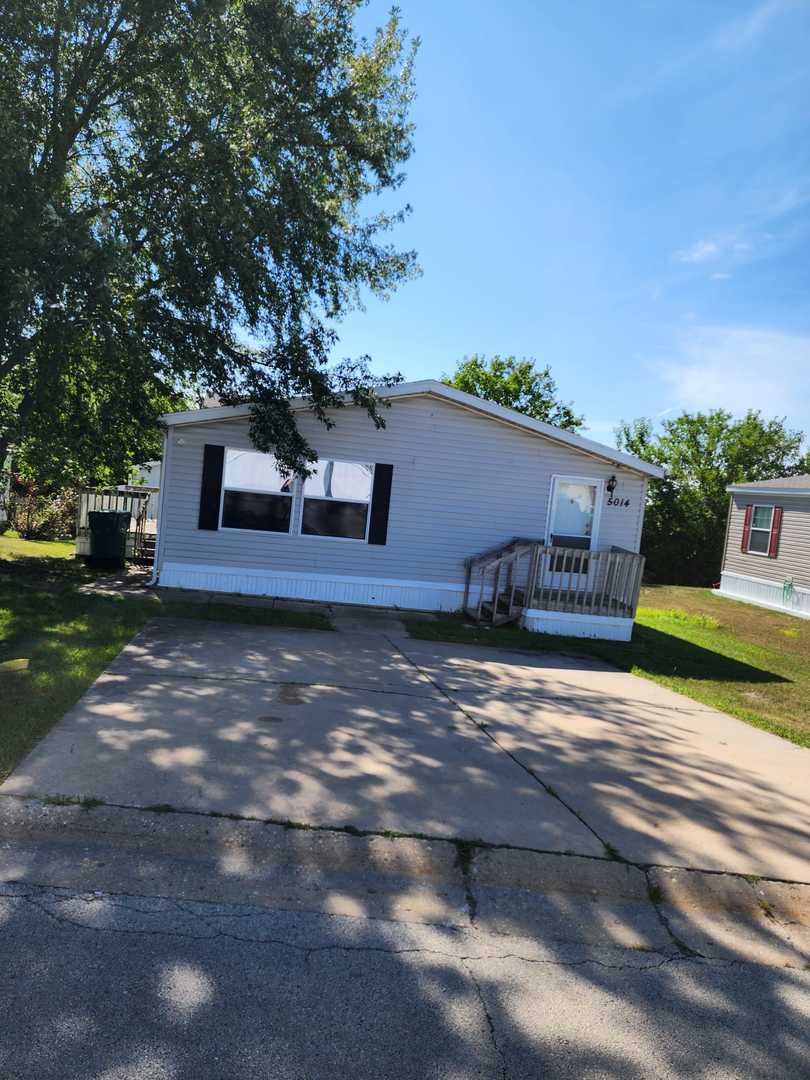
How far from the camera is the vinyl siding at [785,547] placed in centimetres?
1920

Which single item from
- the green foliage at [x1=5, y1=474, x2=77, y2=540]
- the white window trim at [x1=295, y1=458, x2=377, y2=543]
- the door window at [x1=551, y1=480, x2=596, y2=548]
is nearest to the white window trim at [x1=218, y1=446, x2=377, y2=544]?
the white window trim at [x1=295, y1=458, x2=377, y2=543]

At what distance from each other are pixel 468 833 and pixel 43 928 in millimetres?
2077

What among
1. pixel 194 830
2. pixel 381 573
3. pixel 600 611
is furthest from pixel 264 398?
pixel 194 830

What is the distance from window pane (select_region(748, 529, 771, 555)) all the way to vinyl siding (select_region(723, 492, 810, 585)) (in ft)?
0.61

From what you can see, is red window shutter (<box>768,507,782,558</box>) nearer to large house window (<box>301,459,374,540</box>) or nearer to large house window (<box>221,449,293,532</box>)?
large house window (<box>301,459,374,540</box>)

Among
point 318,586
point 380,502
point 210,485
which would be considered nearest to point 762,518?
point 380,502

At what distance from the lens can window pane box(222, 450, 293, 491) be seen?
12.0 meters

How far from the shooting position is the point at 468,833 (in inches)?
156

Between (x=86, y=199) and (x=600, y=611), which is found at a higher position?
(x=86, y=199)

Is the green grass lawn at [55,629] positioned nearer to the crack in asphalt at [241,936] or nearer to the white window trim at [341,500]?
the crack in asphalt at [241,936]

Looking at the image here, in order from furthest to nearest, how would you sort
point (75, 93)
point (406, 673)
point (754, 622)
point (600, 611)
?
point (754, 622)
point (600, 611)
point (75, 93)
point (406, 673)

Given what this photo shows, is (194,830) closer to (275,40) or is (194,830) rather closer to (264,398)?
(264,398)

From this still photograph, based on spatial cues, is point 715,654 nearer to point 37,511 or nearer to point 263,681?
point 263,681

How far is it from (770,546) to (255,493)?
1534cm
